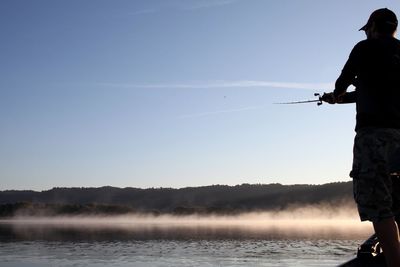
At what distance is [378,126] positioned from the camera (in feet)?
17.9

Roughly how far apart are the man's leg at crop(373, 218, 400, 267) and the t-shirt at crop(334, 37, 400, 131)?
913 millimetres

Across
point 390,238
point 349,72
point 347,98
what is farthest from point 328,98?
point 390,238

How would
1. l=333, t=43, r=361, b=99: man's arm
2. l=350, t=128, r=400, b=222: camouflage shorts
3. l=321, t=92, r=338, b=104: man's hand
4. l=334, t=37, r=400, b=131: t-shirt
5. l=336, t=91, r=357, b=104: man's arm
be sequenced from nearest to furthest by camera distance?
l=350, t=128, r=400, b=222: camouflage shorts → l=334, t=37, r=400, b=131: t-shirt → l=333, t=43, r=361, b=99: man's arm → l=336, t=91, r=357, b=104: man's arm → l=321, t=92, r=338, b=104: man's hand

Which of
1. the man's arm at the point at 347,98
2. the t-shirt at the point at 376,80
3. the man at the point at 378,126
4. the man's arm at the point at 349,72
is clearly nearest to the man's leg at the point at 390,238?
the man at the point at 378,126

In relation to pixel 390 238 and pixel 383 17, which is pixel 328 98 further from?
pixel 390 238

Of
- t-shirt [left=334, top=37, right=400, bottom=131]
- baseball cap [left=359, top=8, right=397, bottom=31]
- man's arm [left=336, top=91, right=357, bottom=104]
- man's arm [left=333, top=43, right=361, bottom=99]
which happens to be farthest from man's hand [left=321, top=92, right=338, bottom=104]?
baseball cap [left=359, top=8, right=397, bottom=31]

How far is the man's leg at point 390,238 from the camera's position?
209 inches

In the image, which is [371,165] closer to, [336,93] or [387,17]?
[336,93]

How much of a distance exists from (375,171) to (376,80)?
34.9 inches

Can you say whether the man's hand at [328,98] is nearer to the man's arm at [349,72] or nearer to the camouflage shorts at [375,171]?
the man's arm at [349,72]

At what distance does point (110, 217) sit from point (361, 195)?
16554 cm

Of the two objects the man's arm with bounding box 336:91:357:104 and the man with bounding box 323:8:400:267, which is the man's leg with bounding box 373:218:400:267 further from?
the man's arm with bounding box 336:91:357:104

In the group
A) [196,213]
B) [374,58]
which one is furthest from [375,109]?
[196,213]

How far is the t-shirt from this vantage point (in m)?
5.47
